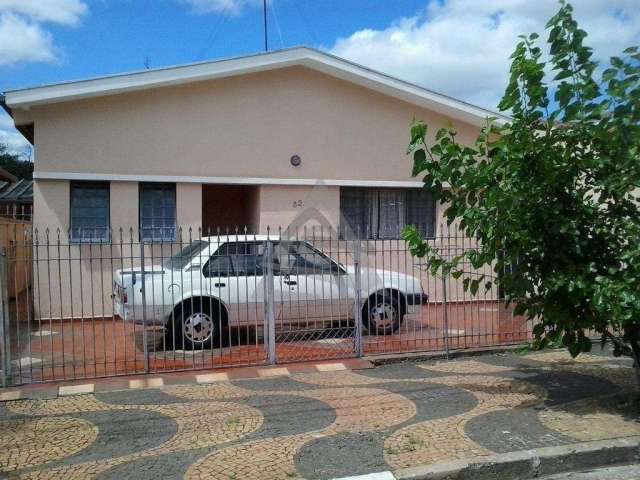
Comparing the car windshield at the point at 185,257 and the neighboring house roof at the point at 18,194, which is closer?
the car windshield at the point at 185,257

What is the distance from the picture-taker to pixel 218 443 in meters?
4.96

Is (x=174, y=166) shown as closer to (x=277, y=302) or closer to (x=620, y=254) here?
(x=277, y=302)

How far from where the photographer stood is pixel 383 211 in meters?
12.9

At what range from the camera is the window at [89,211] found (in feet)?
35.7

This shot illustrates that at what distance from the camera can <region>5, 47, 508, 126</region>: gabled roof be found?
1033cm

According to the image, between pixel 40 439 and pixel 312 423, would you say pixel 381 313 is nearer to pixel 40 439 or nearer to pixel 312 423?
pixel 312 423

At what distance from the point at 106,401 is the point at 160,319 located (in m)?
1.90

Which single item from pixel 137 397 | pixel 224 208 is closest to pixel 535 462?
pixel 137 397

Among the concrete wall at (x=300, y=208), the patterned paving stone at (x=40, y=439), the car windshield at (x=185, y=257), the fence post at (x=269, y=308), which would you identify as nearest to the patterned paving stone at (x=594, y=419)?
the fence post at (x=269, y=308)

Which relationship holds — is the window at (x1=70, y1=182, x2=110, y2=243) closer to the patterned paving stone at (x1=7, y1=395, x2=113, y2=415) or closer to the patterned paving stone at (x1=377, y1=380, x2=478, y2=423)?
the patterned paving stone at (x1=7, y1=395, x2=113, y2=415)

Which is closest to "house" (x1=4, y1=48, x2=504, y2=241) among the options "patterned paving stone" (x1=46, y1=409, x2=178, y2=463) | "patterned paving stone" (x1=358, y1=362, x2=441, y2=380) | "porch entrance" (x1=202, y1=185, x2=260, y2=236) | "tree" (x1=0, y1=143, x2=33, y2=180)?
"porch entrance" (x1=202, y1=185, x2=260, y2=236)

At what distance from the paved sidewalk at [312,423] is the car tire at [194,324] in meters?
1.33

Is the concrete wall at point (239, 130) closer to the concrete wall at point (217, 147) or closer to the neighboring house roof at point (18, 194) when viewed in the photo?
the concrete wall at point (217, 147)

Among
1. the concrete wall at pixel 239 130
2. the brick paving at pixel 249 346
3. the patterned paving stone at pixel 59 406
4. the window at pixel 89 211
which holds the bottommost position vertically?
the patterned paving stone at pixel 59 406
